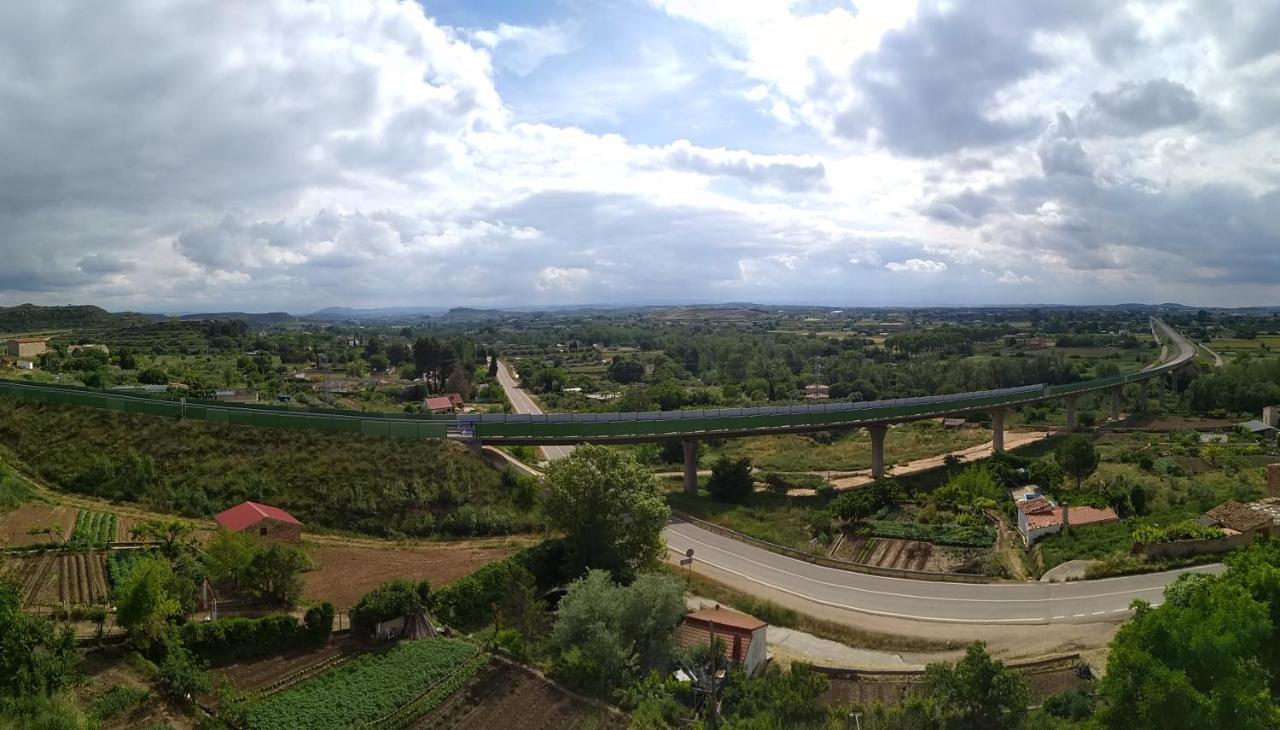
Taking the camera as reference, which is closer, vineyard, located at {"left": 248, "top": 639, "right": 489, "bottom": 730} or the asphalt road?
vineyard, located at {"left": 248, "top": 639, "right": 489, "bottom": 730}

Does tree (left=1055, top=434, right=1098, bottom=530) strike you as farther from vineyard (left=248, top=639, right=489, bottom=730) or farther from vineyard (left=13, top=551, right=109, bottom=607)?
vineyard (left=13, top=551, right=109, bottom=607)

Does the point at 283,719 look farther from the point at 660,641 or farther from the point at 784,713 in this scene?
the point at 784,713

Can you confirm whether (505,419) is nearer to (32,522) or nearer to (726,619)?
(32,522)

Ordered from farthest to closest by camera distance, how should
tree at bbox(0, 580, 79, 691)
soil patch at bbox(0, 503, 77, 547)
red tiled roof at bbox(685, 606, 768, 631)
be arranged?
1. soil patch at bbox(0, 503, 77, 547)
2. red tiled roof at bbox(685, 606, 768, 631)
3. tree at bbox(0, 580, 79, 691)

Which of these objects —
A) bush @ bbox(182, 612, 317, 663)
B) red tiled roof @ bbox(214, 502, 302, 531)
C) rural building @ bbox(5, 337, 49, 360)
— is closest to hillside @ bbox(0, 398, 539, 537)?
red tiled roof @ bbox(214, 502, 302, 531)

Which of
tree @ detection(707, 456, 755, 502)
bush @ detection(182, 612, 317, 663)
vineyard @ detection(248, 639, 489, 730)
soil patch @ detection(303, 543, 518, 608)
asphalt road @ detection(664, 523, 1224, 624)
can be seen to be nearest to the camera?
vineyard @ detection(248, 639, 489, 730)

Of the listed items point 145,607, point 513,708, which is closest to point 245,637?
point 145,607
